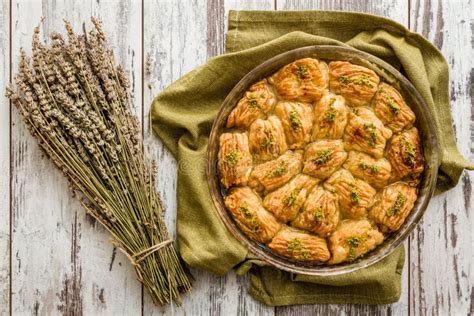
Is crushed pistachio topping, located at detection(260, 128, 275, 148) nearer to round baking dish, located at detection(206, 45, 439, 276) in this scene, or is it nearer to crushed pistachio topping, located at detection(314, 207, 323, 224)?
round baking dish, located at detection(206, 45, 439, 276)

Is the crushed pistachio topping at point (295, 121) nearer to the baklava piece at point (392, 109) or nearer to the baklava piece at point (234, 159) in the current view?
the baklava piece at point (234, 159)

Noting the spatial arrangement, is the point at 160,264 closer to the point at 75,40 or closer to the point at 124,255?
the point at 124,255

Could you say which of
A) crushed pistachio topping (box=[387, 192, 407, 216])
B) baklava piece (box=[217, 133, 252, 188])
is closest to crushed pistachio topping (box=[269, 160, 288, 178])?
baklava piece (box=[217, 133, 252, 188])

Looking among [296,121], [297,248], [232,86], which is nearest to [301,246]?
[297,248]

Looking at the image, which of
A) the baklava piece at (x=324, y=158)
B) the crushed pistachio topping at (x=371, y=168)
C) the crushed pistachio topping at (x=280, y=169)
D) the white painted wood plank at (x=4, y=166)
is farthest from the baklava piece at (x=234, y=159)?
the white painted wood plank at (x=4, y=166)

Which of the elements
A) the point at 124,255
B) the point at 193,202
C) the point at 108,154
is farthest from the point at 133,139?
the point at 124,255

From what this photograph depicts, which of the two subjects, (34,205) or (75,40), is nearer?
(75,40)
